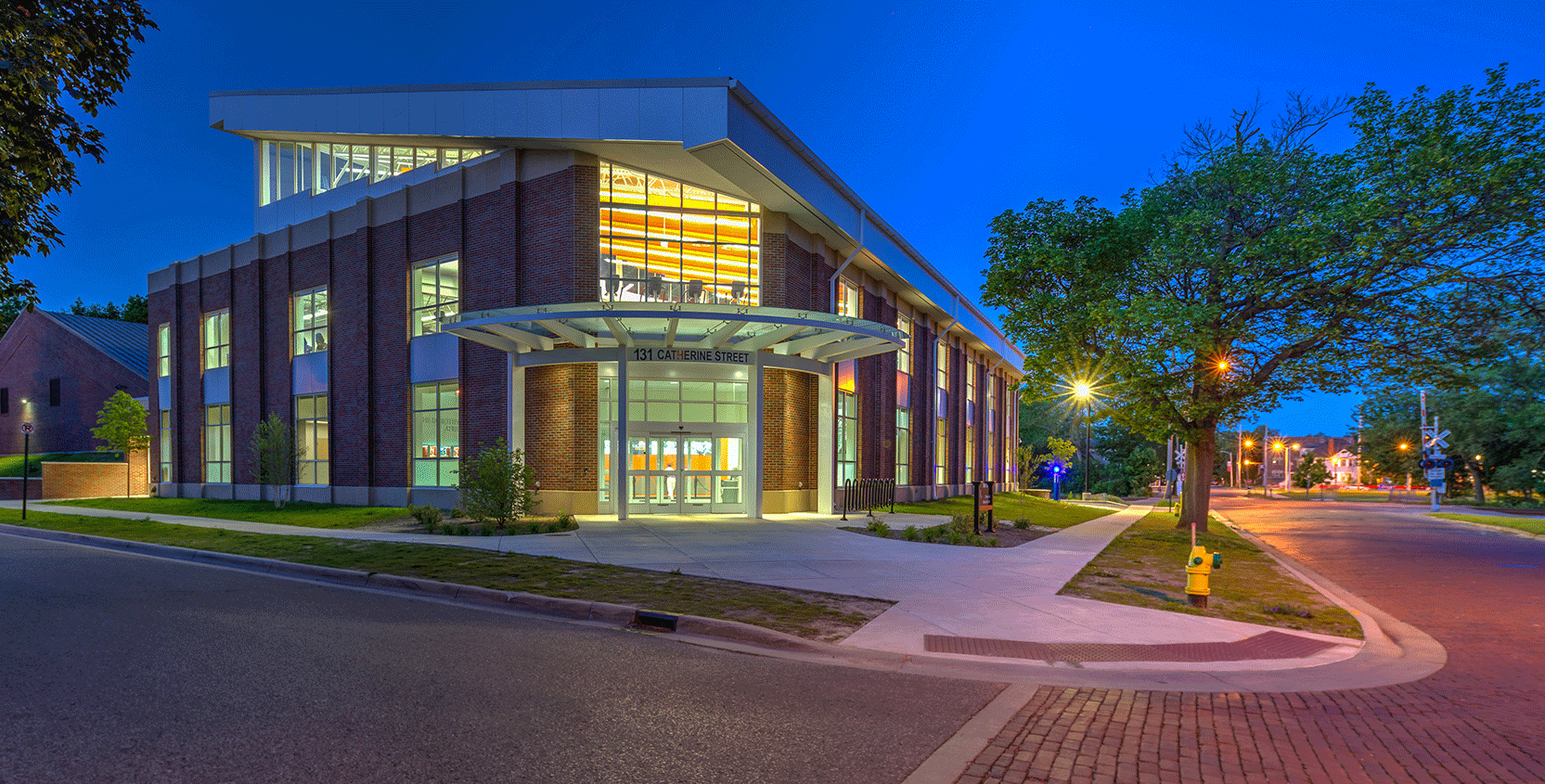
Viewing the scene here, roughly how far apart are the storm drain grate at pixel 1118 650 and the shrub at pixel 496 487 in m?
12.3

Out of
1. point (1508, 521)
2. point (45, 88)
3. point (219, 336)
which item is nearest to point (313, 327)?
point (219, 336)

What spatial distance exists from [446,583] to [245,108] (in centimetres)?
2481

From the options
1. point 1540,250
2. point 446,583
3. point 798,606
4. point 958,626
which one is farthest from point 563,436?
point 1540,250

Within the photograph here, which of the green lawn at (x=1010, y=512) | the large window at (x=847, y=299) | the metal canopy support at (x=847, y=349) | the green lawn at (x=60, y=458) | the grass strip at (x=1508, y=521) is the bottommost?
the grass strip at (x=1508, y=521)

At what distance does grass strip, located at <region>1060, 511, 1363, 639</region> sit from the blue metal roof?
4839 centimetres

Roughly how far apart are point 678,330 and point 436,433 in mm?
8820

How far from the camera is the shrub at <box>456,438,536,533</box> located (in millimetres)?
17891

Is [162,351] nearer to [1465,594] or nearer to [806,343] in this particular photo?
[806,343]

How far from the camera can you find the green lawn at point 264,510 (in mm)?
20672

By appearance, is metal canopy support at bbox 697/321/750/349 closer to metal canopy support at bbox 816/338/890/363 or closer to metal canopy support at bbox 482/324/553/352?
metal canopy support at bbox 816/338/890/363

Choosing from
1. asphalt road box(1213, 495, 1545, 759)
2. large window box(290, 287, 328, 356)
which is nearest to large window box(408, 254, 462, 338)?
large window box(290, 287, 328, 356)

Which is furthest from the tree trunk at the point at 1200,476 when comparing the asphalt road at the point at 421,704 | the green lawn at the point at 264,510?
the green lawn at the point at 264,510

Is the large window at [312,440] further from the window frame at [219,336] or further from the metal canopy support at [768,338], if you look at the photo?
the metal canopy support at [768,338]

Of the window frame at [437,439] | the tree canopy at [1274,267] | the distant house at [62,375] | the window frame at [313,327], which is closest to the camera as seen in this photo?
the tree canopy at [1274,267]
